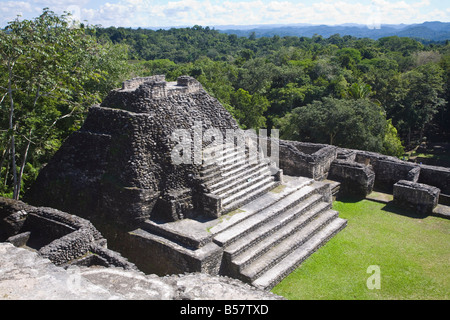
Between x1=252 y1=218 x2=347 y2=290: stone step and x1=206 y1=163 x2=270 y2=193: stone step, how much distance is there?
2.62 metres

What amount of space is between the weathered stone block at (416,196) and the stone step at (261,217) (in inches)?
125

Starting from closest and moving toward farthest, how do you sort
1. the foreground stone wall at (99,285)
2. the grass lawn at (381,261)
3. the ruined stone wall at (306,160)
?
the foreground stone wall at (99,285), the grass lawn at (381,261), the ruined stone wall at (306,160)

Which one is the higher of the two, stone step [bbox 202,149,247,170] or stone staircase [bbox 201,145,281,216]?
stone step [bbox 202,149,247,170]

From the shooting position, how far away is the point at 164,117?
1008 cm

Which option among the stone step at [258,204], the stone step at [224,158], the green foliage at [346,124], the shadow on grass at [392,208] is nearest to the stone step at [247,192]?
the stone step at [258,204]

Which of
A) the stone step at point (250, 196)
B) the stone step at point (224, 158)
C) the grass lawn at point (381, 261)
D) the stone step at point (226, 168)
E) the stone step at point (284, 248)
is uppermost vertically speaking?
the stone step at point (224, 158)

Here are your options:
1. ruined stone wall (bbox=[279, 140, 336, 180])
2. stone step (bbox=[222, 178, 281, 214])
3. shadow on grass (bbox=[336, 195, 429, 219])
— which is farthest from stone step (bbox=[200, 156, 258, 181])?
shadow on grass (bbox=[336, 195, 429, 219])

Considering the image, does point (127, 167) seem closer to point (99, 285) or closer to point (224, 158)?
point (224, 158)

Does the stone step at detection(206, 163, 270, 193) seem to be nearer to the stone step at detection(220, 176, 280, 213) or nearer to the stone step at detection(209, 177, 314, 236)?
the stone step at detection(220, 176, 280, 213)

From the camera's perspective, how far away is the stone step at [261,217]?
8.97m

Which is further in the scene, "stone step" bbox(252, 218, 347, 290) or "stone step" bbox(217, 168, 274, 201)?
"stone step" bbox(217, 168, 274, 201)

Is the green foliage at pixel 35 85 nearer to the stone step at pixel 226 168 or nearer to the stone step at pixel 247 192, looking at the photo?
the stone step at pixel 226 168

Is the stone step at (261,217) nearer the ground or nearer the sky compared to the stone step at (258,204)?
nearer the ground

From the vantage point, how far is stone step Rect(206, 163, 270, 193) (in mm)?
10281
